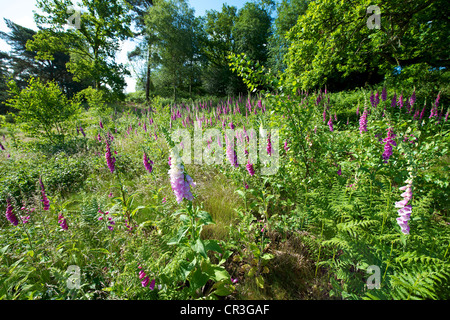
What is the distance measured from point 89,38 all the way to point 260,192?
23.4 metres

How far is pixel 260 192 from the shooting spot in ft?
8.27

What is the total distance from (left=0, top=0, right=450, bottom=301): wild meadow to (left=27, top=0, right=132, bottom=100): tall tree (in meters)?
12.0

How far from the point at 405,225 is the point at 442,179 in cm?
128

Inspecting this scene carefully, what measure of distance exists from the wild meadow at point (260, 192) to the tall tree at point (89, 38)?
11955mm

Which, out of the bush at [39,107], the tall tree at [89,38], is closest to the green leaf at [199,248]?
the bush at [39,107]

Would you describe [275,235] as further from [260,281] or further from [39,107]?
[39,107]

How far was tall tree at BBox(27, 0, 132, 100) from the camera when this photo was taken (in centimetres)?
1583

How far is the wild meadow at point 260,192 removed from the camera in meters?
1.43

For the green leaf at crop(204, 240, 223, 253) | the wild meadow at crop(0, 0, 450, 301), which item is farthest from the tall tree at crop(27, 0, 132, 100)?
the green leaf at crop(204, 240, 223, 253)

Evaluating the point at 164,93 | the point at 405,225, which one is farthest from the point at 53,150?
the point at 164,93

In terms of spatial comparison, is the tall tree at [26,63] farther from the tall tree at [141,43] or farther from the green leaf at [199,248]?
the green leaf at [199,248]

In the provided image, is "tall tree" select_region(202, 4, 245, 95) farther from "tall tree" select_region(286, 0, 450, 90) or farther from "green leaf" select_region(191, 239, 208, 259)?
"green leaf" select_region(191, 239, 208, 259)

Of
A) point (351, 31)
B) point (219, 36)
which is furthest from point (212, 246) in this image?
point (219, 36)

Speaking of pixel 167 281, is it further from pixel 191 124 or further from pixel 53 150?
pixel 53 150
